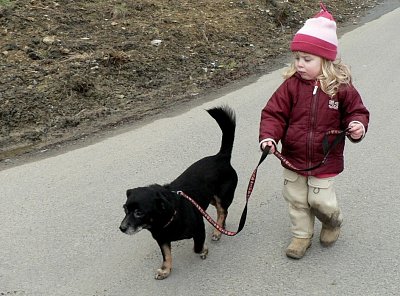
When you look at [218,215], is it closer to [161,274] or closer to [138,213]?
[161,274]

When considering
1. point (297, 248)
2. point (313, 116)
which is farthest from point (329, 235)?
point (313, 116)

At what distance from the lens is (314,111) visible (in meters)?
3.16

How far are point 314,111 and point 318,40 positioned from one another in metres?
0.42

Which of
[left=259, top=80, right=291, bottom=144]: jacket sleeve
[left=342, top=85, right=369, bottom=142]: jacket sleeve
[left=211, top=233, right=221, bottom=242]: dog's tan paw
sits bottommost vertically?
[left=211, top=233, right=221, bottom=242]: dog's tan paw

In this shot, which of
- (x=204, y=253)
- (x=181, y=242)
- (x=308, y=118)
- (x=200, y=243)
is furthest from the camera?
(x=181, y=242)

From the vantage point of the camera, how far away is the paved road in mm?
3320

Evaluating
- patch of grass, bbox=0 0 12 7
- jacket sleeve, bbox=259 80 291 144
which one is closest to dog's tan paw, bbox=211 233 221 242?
jacket sleeve, bbox=259 80 291 144

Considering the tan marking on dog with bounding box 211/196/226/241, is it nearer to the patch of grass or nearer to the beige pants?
the beige pants

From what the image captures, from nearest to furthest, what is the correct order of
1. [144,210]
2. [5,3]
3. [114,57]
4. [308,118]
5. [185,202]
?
[144,210] → [308,118] → [185,202] → [114,57] → [5,3]

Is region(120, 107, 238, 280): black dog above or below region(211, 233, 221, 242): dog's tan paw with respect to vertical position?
above

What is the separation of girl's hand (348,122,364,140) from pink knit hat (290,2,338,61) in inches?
16.8

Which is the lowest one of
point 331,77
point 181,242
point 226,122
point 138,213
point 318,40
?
point 181,242

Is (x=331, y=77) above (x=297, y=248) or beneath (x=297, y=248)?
above

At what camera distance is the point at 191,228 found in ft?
10.7
